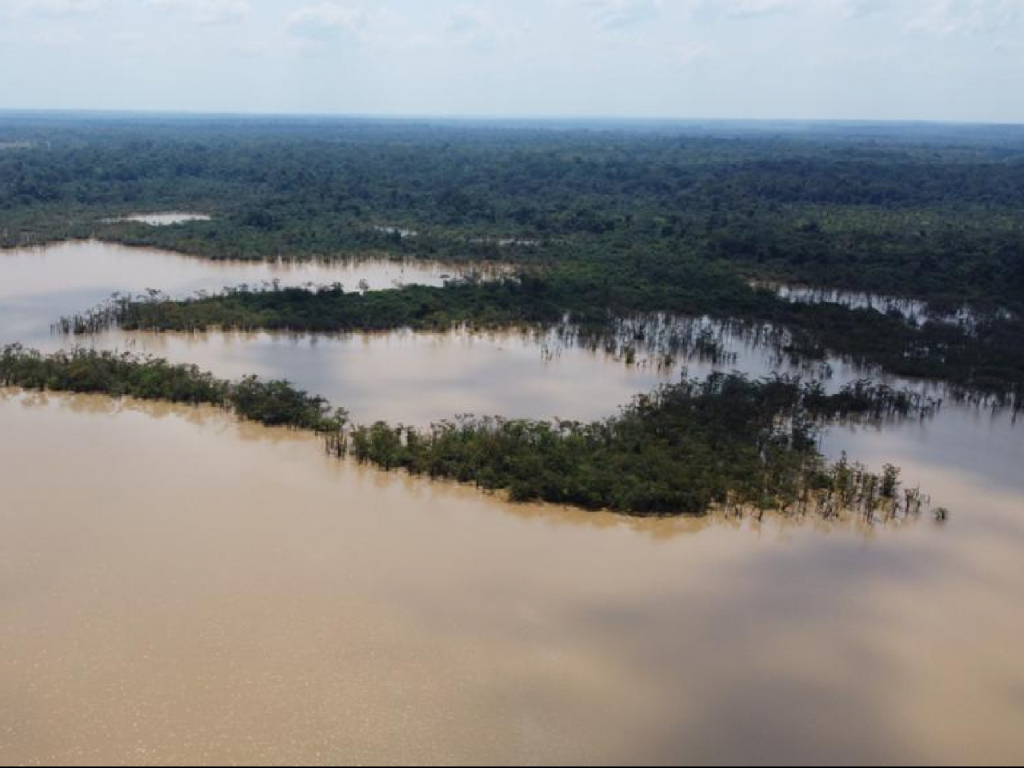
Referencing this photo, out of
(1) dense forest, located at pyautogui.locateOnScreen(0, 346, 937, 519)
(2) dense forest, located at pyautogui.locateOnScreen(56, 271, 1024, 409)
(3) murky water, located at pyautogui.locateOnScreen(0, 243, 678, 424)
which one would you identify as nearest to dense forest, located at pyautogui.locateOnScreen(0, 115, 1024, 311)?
(2) dense forest, located at pyautogui.locateOnScreen(56, 271, 1024, 409)

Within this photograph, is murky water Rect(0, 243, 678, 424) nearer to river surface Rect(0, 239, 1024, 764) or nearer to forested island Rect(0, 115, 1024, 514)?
forested island Rect(0, 115, 1024, 514)

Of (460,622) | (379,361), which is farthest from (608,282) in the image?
(460,622)

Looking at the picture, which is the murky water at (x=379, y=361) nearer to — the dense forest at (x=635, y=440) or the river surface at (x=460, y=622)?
the dense forest at (x=635, y=440)

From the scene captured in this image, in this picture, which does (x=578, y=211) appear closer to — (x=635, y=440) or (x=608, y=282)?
(x=608, y=282)

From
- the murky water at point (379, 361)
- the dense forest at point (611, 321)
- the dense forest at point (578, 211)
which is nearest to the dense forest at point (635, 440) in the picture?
the murky water at point (379, 361)

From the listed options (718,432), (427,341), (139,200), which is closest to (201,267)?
(427,341)

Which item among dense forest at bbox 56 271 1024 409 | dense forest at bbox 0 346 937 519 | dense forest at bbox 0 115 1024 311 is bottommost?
dense forest at bbox 0 346 937 519
